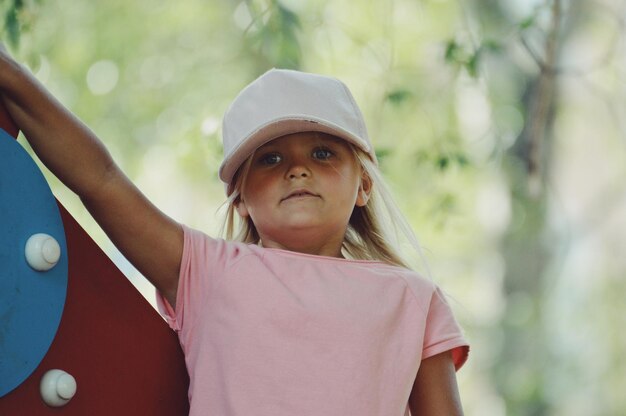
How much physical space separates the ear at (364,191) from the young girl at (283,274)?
0.05m

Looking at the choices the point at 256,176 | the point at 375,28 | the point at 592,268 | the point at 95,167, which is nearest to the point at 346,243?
the point at 256,176

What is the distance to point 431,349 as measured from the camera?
1.53 meters

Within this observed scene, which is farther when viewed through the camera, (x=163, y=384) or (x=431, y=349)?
(x=431, y=349)

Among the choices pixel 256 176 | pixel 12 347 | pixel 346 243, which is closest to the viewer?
pixel 12 347

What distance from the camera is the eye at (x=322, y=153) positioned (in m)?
1.63

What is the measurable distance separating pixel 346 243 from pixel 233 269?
358 millimetres

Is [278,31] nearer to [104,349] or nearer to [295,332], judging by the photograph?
[295,332]

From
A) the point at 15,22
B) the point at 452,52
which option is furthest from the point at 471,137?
the point at 15,22

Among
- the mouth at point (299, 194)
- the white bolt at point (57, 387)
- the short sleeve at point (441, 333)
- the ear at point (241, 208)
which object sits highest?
the ear at point (241, 208)

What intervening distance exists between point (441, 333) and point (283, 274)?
0.25 meters

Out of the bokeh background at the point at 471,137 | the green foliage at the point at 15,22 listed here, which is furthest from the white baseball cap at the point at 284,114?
the bokeh background at the point at 471,137

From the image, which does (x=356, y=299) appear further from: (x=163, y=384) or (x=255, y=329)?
(x=163, y=384)

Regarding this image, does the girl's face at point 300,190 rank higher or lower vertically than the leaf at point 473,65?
lower

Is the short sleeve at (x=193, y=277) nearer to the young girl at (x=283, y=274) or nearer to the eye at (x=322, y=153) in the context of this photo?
the young girl at (x=283, y=274)
